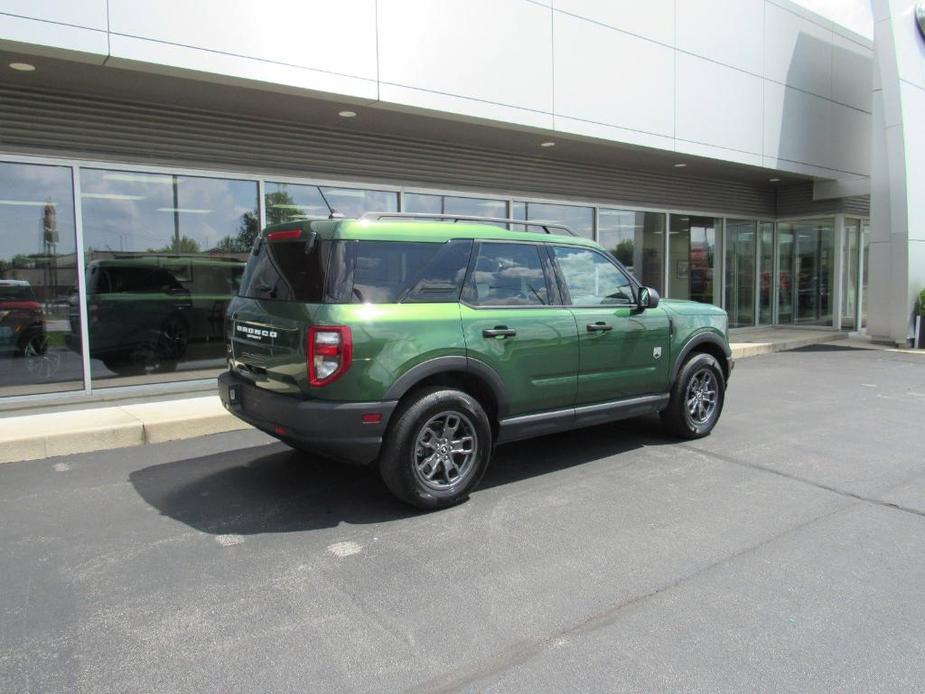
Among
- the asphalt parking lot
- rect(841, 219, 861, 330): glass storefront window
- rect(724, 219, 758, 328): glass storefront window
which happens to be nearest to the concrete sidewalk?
the asphalt parking lot

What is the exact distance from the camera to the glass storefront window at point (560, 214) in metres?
11.6

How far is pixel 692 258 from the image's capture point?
15.0 m

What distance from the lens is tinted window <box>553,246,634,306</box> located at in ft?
17.8

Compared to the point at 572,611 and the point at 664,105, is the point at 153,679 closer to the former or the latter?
the point at 572,611

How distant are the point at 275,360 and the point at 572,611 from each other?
2.45m

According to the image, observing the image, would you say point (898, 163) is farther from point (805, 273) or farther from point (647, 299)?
point (647, 299)

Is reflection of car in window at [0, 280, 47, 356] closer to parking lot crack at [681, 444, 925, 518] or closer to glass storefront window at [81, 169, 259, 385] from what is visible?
glass storefront window at [81, 169, 259, 385]

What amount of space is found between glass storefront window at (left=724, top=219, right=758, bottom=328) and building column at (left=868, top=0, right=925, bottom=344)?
304 centimetres

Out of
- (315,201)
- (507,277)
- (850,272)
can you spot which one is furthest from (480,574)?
(850,272)

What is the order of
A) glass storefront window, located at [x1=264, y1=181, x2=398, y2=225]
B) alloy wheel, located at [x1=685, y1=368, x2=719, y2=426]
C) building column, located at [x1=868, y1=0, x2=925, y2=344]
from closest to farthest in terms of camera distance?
1. alloy wheel, located at [x1=685, y1=368, x2=719, y2=426]
2. glass storefront window, located at [x1=264, y1=181, x2=398, y2=225]
3. building column, located at [x1=868, y1=0, x2=925, y2=344]

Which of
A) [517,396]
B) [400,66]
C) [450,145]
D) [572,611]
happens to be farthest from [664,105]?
[572,611]

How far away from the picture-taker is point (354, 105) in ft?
26.5

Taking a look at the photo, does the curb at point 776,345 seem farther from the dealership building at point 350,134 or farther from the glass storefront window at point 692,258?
the glass storefront window at point 692,258

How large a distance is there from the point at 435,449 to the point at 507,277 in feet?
4.70
